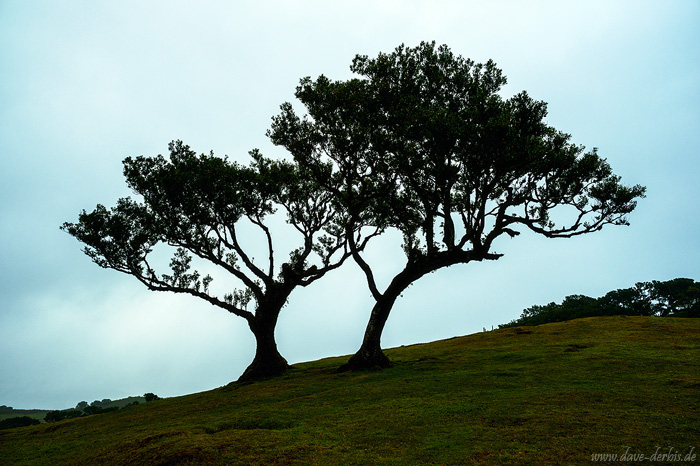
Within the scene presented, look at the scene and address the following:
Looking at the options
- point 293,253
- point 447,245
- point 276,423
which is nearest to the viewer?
point 276,423

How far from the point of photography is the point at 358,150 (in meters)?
31.0

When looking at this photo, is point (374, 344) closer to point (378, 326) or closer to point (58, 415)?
Result: point (378, 326)

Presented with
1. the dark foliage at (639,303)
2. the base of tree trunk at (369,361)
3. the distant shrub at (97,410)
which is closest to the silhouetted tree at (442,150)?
the base of tree trunk at (369,361)

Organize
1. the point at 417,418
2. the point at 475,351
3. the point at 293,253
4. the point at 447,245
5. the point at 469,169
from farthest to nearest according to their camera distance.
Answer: the point at 293,253, the point at 475,351, the point at 447,245, the point at 469,169, the point at 417,418

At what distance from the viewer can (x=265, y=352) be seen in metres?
35.5

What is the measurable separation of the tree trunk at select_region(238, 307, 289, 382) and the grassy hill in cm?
391

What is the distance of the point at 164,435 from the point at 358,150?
74.1 ft

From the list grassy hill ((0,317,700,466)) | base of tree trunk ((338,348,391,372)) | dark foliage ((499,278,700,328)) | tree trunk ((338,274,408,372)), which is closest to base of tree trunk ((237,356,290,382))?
grassy hill ((0,317,700,466))

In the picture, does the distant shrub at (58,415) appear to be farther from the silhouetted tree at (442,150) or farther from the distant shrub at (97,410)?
the silhouetted tree at (442,150)

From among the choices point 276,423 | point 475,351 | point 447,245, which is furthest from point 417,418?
point 475,351

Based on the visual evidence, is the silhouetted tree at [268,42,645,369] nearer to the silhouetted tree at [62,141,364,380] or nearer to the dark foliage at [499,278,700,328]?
the silhouetted tree at [62,141,364,380]

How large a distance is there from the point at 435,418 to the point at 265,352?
76.0 ft

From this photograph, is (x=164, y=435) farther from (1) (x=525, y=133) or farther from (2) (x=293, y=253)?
(1) (x=525, y=133)

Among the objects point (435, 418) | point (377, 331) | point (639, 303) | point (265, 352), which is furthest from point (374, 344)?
point (639, 303)
